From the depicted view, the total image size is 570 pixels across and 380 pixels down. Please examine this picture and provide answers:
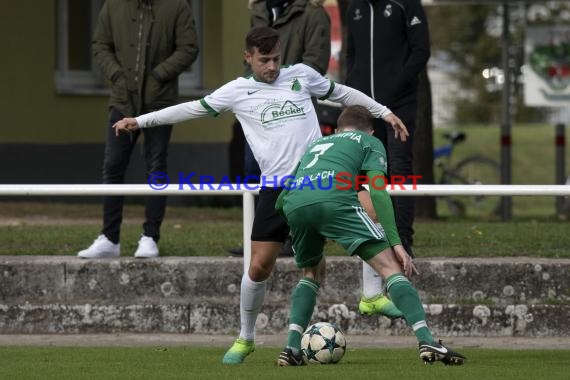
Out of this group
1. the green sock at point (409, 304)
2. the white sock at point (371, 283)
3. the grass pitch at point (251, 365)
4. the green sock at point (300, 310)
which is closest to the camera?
the grass pitch at point (251, 365)

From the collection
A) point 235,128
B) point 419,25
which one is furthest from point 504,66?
point 419,25

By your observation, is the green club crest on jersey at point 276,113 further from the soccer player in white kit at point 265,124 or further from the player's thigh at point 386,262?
the player's thigh at point 386,262

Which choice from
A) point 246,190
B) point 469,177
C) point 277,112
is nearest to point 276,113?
point 277,112

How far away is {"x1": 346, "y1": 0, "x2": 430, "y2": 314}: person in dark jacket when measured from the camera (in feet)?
39.5

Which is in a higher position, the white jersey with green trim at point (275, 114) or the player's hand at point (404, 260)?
the white jersey with green trim at point (275, 114)

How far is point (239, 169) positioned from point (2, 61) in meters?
3.18

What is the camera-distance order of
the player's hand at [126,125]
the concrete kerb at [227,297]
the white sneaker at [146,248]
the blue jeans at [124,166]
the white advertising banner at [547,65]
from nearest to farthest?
the player's hand at [126,125] → the concrete kerb at [227,297] → the white sneaker at [146,248] → the blue jeans at [124,166] → the white advertising banner at [547,65]

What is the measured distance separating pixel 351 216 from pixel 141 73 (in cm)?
363

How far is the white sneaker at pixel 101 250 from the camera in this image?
12.0 m

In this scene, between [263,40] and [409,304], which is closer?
[409,304]

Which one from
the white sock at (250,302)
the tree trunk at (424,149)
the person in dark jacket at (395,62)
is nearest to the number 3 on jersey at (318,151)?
Answer: the white sock at (250,302)

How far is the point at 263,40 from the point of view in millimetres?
9477

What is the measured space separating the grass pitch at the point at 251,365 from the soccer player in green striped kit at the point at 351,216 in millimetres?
229

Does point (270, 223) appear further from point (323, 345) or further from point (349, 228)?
point (323, 345)
